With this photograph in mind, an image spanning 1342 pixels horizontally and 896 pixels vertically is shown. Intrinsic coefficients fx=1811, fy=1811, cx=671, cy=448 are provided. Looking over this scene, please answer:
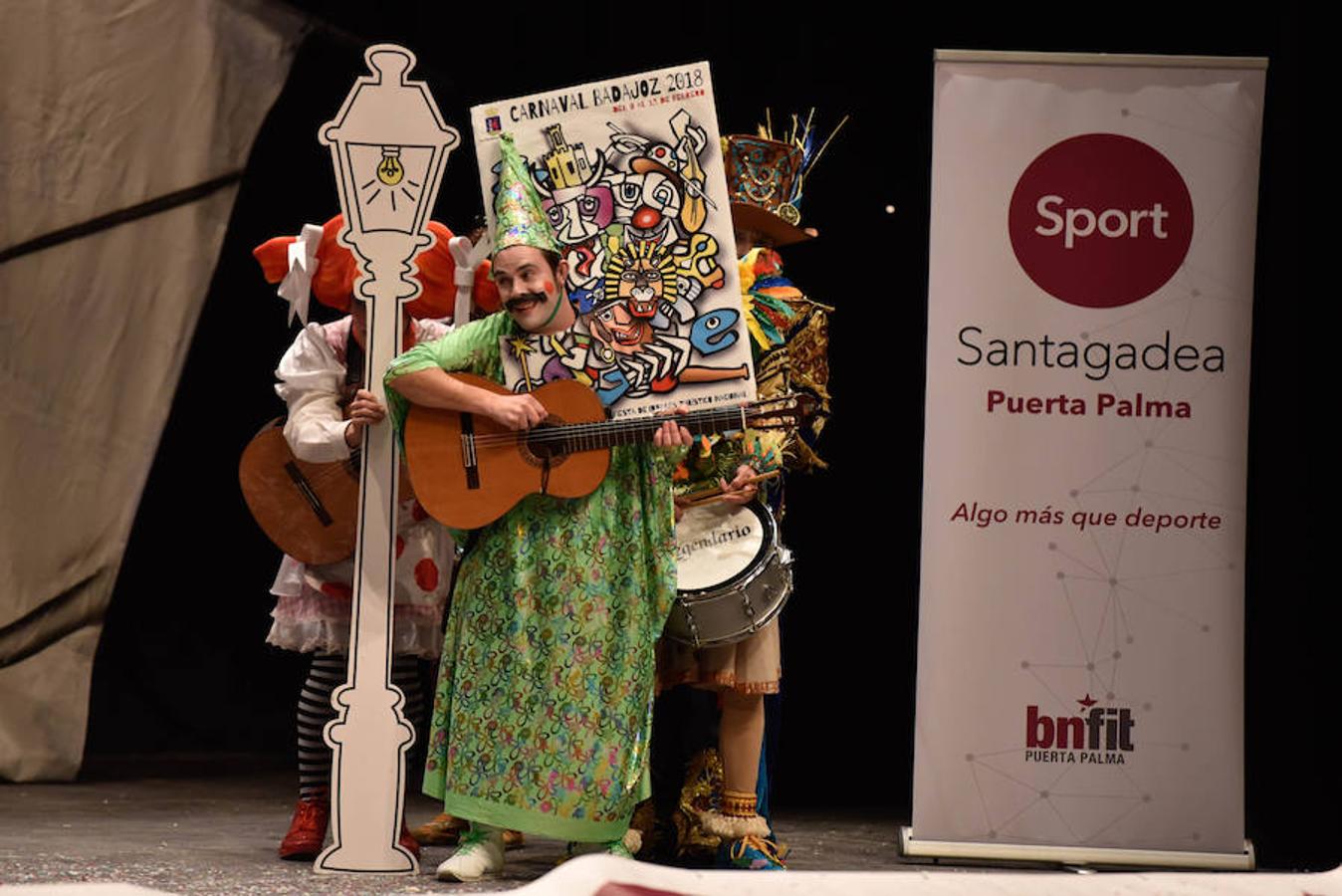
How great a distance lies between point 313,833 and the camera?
13.2 ft

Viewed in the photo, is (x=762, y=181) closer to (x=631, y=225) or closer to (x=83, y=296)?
(x=631, y=225)

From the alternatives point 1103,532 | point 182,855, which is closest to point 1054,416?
point 1103,532

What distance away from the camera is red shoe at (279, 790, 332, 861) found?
4.02m

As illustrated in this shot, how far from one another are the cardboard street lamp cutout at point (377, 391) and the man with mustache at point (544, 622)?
12 centimetres

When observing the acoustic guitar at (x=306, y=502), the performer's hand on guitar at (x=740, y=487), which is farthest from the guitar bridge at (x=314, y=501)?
the performer's hand on guitar at (x=740, y=487)

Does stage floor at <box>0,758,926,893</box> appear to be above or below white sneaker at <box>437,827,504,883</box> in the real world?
below

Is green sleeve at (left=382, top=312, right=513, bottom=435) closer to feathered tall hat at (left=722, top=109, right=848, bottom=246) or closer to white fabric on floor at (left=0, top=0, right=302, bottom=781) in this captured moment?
feathered tall hat at (left=722, top=109, right=848, bottom=246)

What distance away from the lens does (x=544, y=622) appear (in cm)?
371

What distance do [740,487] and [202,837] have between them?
1.65 metres

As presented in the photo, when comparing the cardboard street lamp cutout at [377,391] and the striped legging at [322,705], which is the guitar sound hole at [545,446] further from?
the striped legging at [322,705]

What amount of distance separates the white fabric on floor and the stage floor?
395 millimetres

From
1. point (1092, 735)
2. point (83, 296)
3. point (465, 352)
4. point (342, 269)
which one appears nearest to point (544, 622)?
point (465, 352)

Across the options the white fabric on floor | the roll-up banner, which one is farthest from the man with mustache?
the white fabric on floor

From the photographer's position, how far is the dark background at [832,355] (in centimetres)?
572
